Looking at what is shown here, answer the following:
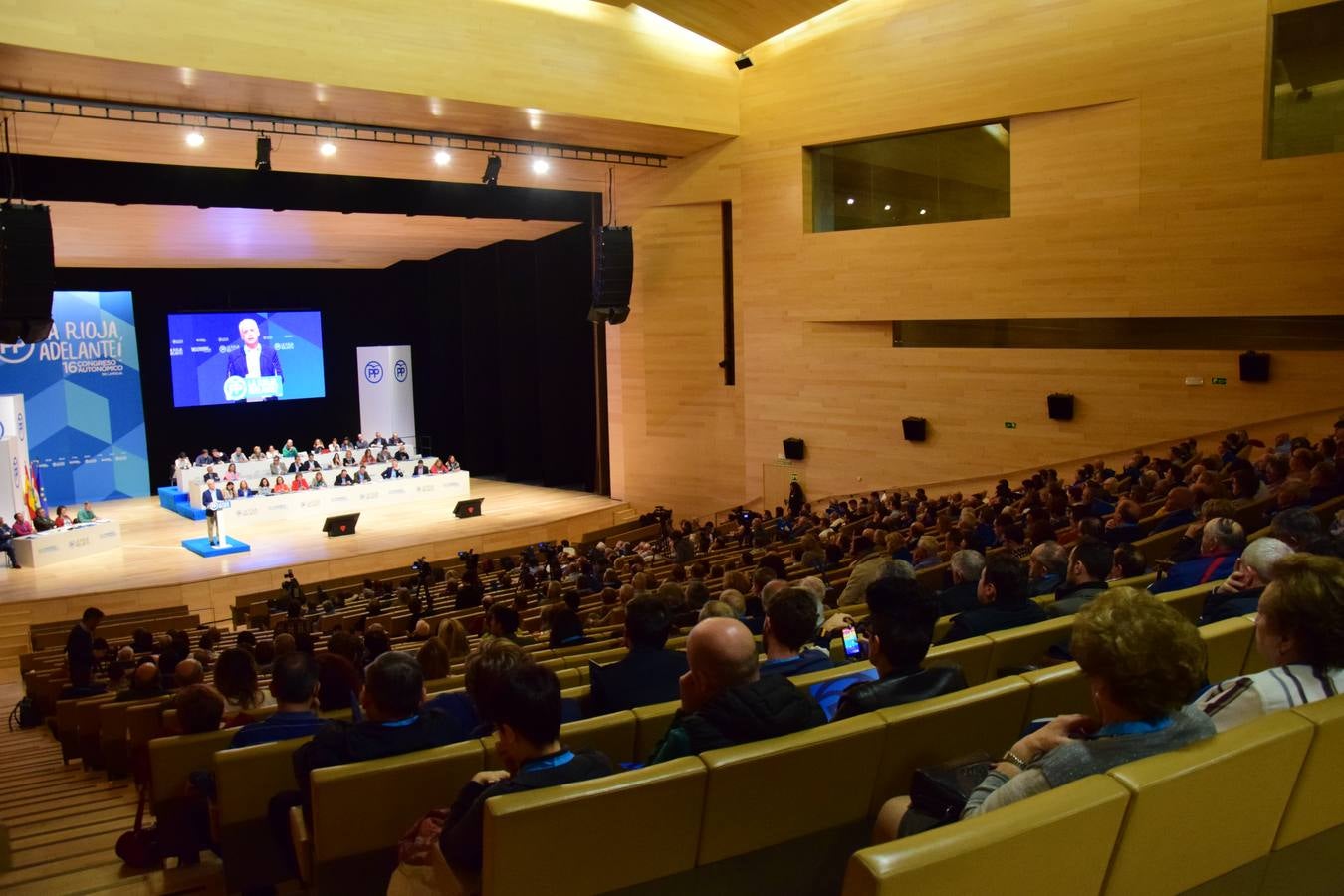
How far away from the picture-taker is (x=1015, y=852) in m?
1.72

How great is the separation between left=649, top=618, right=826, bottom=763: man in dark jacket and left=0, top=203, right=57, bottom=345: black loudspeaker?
10012 mm

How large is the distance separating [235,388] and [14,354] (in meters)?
3.71

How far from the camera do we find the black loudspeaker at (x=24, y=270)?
33.5 feet

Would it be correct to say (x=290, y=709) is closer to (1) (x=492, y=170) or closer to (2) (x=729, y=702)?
(2) (x=729, y=702)

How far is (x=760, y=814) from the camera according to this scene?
2436mm

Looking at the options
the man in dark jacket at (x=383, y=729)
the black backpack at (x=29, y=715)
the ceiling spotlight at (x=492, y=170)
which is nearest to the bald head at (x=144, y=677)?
the man in dark jacket at (x=383, y=729)

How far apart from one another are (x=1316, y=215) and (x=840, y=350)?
234 inches

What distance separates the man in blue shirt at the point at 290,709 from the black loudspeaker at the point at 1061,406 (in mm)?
10598

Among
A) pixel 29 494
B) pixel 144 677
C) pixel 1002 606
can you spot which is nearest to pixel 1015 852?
pixel 1002 606

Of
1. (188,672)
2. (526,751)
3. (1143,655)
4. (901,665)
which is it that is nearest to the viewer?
(1143,655)

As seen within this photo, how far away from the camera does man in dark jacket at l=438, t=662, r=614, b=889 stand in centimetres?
230

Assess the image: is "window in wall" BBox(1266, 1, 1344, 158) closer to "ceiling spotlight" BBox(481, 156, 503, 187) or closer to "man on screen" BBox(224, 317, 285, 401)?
"ceiling spotlight" BBox(481, 156, 503, 187)

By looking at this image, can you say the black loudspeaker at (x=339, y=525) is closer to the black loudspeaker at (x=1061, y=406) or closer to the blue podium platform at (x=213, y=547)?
the blue podium platform at (x=213, y=547)

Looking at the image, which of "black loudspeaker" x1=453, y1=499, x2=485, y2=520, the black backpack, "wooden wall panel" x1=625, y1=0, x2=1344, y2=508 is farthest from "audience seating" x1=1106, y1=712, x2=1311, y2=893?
"black loudspeaker" x1=453, y1=499, x2=485, y2=520
